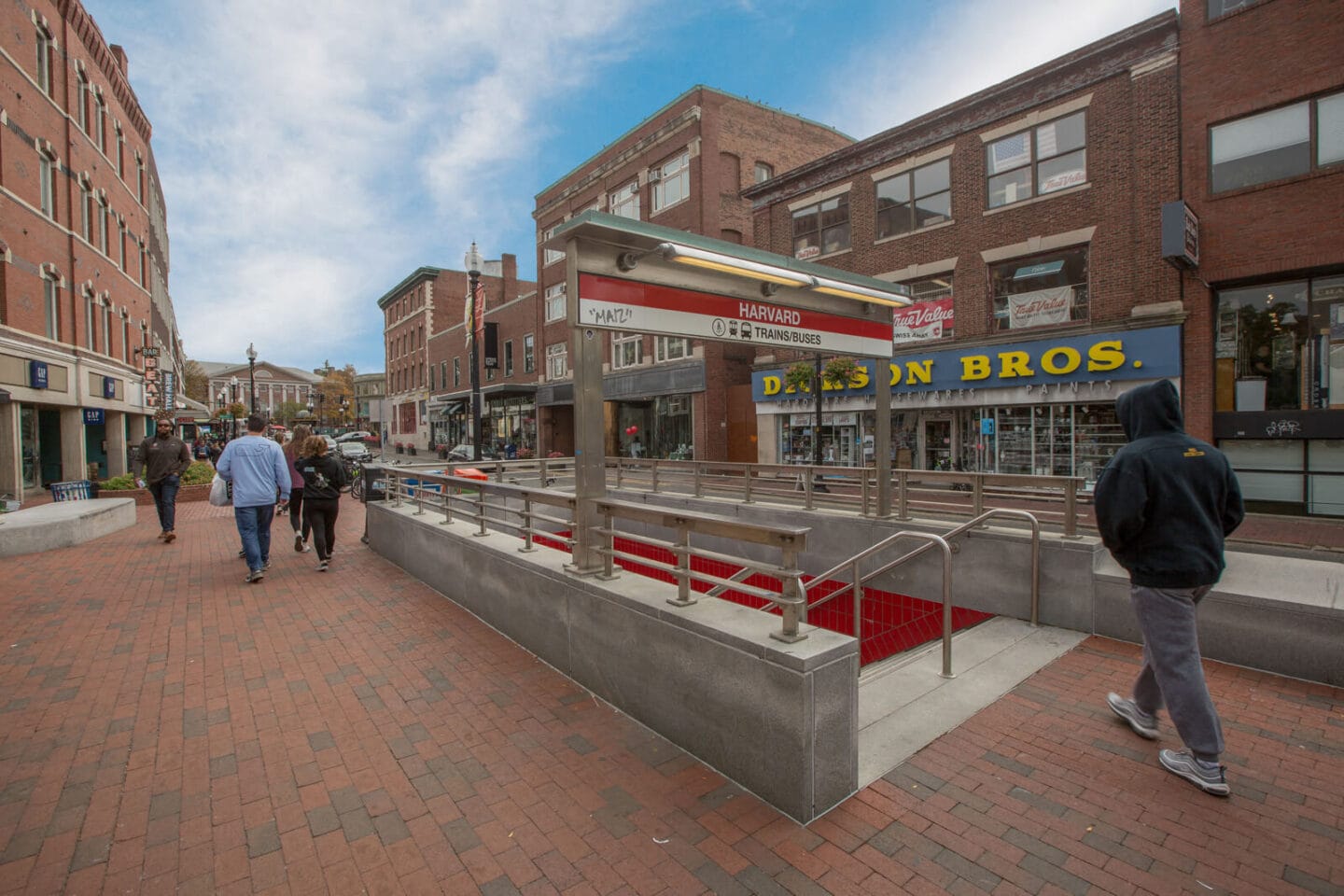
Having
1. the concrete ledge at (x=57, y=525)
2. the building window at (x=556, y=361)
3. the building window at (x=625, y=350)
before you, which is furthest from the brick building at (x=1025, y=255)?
the concrete ledge at (x=57, y=525)

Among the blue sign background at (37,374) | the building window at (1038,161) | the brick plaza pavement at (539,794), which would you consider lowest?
the brick plaza pavement at (539,794)

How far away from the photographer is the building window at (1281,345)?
1228 cm

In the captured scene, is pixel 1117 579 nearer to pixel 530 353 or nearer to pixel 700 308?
pixel 700 308

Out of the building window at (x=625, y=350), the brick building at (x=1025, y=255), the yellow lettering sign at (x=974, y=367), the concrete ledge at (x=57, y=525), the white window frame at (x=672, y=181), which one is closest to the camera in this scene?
the concrete ledge at (x=57, y=525)

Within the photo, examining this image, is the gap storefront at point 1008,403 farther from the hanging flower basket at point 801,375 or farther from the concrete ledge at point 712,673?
the concrete ledge at point 712,673

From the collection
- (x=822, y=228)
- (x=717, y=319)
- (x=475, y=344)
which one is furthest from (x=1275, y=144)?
(x=475, y=344)

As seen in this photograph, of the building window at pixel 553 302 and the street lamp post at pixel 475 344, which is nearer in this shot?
the street lamp post at pixel 475 344

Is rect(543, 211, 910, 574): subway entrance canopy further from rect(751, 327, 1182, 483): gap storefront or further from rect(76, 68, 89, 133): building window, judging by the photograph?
rect(76, 68, 89, 133): building window

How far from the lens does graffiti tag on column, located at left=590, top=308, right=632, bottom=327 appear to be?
14.1 feet

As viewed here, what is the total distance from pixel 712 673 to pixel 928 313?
56.7ft

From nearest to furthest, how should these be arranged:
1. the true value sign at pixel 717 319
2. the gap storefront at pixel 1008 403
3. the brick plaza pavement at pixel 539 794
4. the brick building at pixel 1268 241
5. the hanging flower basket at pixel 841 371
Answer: the brick plaza pavement at pixel 539 794, the true value sign at pixel 717 319, the brick building at pixel 1268 241, the gap storefront at pixel 1008 403, the hanging flower basket at pixel 841 371

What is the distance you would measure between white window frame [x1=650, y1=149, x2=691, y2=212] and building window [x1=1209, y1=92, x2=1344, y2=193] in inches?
667

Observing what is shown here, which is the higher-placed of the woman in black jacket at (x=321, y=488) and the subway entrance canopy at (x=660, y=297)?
the subway entrance canopy at (x=660, y=297)

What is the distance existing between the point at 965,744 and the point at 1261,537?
10582 millimetres
